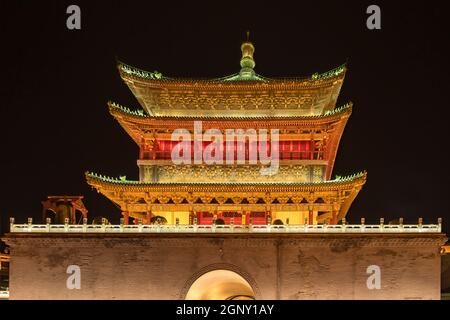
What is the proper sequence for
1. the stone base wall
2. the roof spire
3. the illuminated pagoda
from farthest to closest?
the roof spire < the illuminated pagoda < the stone base wall

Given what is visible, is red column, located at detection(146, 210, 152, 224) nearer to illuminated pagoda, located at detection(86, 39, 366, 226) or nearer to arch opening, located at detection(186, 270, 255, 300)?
illuminated pagoda, located at detection(86, 39, 366, 226)

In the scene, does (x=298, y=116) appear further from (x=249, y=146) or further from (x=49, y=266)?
(x=49, y=266)

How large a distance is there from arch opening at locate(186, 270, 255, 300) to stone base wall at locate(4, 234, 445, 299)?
767 mm

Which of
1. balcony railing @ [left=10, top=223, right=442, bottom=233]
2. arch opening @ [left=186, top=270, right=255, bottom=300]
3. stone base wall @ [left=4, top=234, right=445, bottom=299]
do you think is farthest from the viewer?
arch opening @ [left=186, top=270, right=255, bottom=300]

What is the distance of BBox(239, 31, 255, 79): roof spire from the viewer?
3020 centimetres

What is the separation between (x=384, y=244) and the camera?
2253 centimetres

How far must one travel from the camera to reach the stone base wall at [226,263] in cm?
2231

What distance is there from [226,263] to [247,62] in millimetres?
12698

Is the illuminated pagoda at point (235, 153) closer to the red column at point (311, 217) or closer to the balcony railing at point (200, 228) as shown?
Result: the red column at point (311, 217)

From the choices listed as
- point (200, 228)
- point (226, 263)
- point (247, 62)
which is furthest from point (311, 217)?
point (247, 62)

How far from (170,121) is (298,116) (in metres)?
6.13

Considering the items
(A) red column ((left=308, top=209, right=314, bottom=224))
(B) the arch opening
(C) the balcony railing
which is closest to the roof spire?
(A) red column ((left=308, top=209, right=314, bottom=224))

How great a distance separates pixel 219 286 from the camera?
26.6 meters
